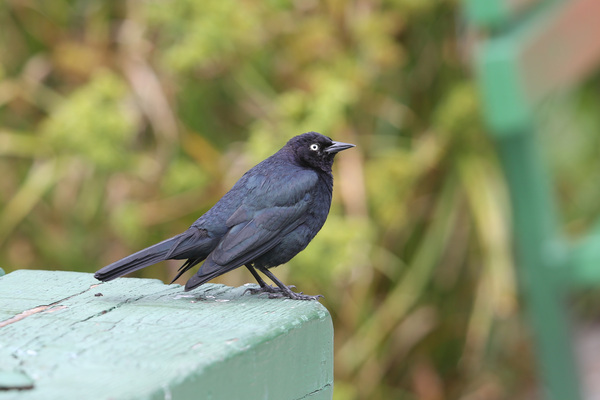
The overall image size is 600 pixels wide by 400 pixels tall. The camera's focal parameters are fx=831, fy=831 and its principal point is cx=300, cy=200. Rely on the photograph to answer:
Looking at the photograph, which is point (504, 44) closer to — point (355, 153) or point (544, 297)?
point (544, 297)

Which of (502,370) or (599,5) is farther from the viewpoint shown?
(502,370)

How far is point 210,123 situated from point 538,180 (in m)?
3.88

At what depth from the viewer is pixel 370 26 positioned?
385cm

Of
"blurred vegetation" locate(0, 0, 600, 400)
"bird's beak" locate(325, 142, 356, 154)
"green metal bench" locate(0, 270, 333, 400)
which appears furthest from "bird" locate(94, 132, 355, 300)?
"blurred vegetation" locate(0, 0, 600, 400)

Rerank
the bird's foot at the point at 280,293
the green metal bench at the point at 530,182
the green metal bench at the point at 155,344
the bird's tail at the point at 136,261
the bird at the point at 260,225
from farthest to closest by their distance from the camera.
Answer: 1. the bird at the point at 260,225
2. the bird's foot at the point at 280,293
3. the bird's tail at the point at 136,261
4. the green metal bench at the point at 155,344
5. the green metal bench at the point at 530,182

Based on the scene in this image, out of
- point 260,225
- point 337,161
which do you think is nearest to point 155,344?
point 260,225

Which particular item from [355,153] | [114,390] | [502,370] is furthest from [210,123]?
[114,390]

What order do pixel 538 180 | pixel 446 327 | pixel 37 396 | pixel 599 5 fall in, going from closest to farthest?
pixel 538 180 < pixel 599 5 < pixel 37 396 < pixel 446 327

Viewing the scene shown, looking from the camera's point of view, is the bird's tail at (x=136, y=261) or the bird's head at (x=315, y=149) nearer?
the bird's tail at (x=136, y=261)

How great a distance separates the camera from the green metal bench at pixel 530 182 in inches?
25.5

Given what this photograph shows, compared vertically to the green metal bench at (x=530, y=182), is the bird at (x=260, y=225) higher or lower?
lower

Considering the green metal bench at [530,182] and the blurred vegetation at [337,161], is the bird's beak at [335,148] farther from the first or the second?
the green metal bench at [530,182]

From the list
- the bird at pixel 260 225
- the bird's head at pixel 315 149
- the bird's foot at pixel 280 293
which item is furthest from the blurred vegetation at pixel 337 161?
the bird's foot at pixel 280 293

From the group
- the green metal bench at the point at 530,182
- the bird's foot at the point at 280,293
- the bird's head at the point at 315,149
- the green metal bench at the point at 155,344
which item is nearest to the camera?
the green metal bench at the point at 530,182
